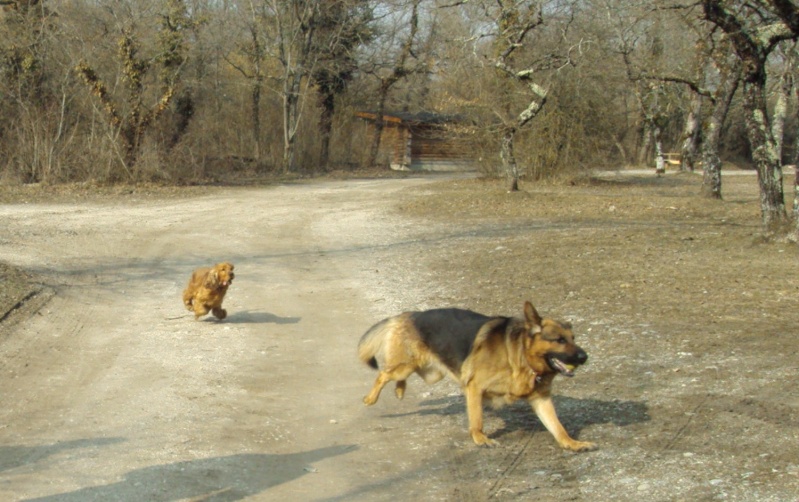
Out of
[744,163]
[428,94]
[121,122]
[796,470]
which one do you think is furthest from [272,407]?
[744,163]

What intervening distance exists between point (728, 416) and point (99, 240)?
13.9 meters

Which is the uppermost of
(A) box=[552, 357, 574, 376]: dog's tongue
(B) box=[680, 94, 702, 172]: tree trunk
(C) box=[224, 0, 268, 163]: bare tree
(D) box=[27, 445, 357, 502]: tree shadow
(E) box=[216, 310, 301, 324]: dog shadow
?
(C) box=[224, 0, 268, 163]: bare tree

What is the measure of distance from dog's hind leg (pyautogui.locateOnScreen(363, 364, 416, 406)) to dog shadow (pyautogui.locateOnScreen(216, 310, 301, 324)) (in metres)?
3.91

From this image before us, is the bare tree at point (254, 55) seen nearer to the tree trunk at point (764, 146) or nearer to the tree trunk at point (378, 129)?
the tree trunk at point (378, 129)

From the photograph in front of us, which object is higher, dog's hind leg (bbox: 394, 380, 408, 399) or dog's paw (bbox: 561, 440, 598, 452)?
dog's hind leg (bbox: 394, 380, 408, 399)

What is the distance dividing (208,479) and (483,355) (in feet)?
7.42

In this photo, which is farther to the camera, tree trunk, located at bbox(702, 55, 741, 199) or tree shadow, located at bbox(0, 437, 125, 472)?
tree trunk, located at bbox(702, 55, 741, 199)

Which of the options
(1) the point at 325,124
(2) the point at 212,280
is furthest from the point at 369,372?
(1) the point at 325,124

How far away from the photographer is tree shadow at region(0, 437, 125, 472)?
637 cm

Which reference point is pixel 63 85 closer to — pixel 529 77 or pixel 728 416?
pixel 529 77

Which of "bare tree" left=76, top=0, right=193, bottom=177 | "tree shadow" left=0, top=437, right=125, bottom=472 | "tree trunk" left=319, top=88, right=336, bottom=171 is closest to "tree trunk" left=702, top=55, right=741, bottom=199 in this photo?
"bare tree" left=76, top=0, right=193, bottom=177

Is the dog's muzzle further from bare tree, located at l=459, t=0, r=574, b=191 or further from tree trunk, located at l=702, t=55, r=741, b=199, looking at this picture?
tree trunk, located at l=702, t=55, r=741, b=199

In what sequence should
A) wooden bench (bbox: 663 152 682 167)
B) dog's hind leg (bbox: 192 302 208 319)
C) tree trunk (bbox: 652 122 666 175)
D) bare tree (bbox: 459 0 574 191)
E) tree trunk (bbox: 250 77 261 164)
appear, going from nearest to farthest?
dog's hind leg (bbox: 192 302 208 319)
bare tree (bbox: 459 0 574 191)
tree trunk (bbox: 652 122 666 175)
tree trunk (bbox: 250 77 261 164)
wooden bench (bbox: 663 152 682 167)

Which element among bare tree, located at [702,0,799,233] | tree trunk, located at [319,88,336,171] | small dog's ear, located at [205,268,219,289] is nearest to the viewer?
small dog's ear, located at [205,268,219,289]
